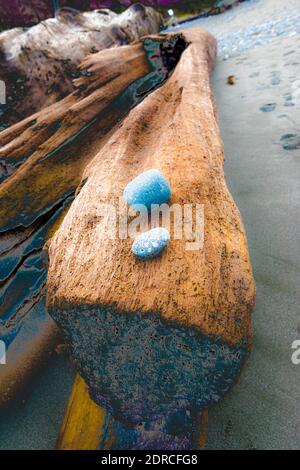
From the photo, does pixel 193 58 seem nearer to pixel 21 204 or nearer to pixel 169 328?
pixel 21 204

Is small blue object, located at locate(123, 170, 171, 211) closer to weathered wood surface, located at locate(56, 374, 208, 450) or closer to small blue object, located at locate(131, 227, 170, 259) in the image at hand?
small blue object, located at locate(131, 227, 170, 259)

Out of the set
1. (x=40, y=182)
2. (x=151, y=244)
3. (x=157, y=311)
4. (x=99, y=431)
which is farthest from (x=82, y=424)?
(x=40, y=182)

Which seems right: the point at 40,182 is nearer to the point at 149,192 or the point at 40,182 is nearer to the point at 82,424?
the point at 149,192

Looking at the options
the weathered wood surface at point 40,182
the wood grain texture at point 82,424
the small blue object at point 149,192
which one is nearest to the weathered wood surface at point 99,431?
the wood grain texture at point 82,424

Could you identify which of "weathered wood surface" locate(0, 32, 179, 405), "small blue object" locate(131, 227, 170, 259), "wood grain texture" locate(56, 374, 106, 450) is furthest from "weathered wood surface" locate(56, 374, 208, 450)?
"small blue object" locate(131, 227, 170, 259)
